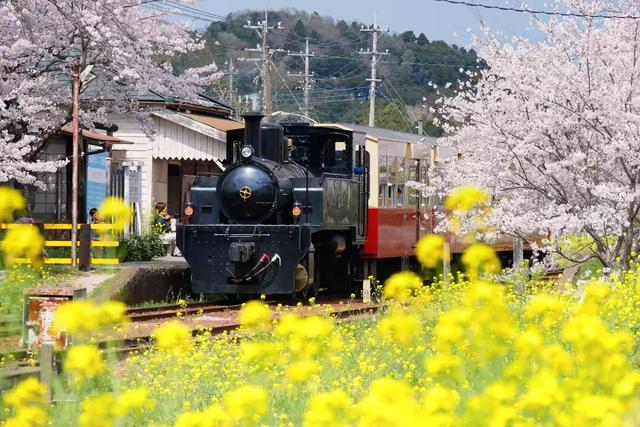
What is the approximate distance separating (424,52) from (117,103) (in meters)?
66.4

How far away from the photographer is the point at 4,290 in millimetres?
6055

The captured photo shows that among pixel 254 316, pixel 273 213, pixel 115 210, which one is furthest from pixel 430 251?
pixel 273 213

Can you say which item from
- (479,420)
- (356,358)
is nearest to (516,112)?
(356,358)

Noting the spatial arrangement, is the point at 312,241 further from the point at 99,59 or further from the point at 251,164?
the point at 99,59

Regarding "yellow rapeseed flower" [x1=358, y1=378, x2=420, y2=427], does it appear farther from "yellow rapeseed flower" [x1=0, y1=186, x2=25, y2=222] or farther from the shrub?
the shrub

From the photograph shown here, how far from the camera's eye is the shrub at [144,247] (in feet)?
70.9

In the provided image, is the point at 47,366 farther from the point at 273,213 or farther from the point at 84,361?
the point at 273,213

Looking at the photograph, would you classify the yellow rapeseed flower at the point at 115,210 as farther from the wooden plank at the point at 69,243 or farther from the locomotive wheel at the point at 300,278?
the wooden plank at the point at 69,243

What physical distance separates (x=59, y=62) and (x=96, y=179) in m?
7.14

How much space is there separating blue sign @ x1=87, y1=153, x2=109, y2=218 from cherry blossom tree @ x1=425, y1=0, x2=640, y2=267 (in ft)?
43.3

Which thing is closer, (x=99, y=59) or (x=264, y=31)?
(x=99, y=59)

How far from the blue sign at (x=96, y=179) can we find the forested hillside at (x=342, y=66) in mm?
34660

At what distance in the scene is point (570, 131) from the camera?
49.9 ft

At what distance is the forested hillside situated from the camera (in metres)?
72.9
